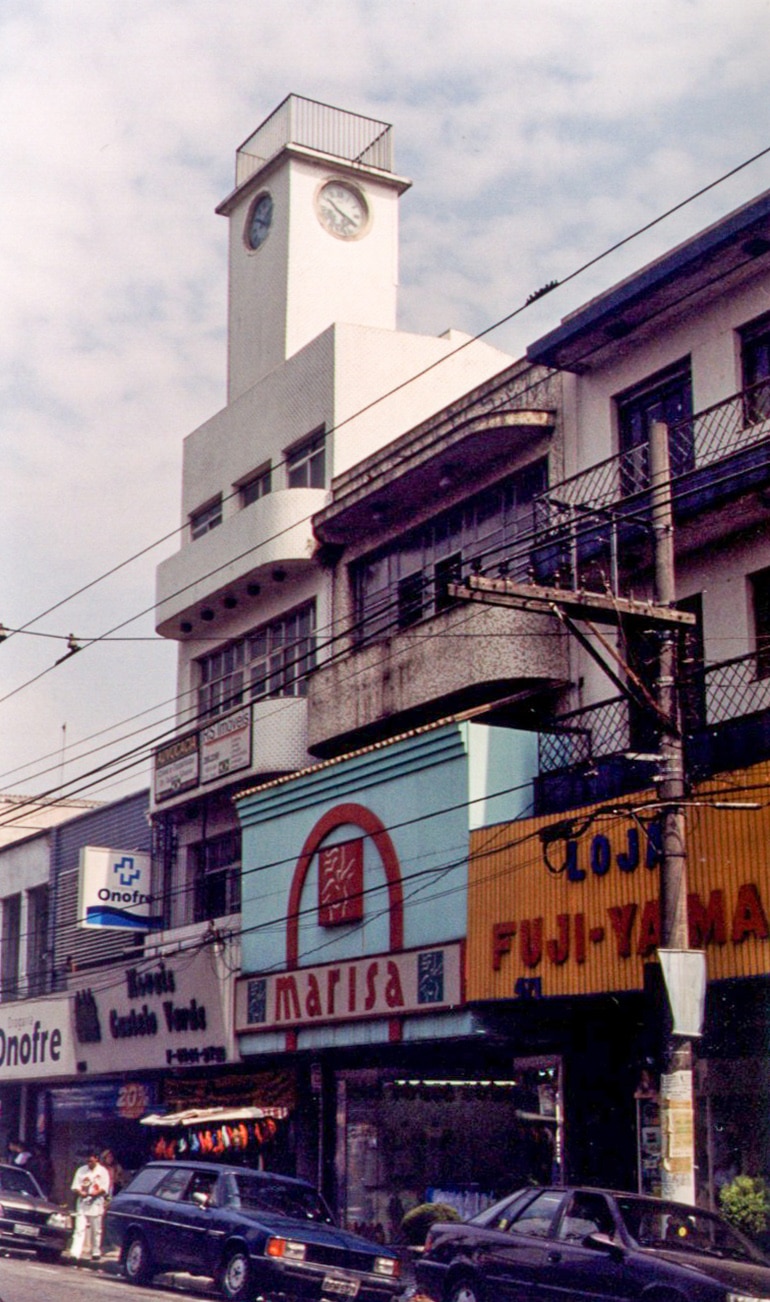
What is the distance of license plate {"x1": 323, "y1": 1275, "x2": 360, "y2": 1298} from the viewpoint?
18547mm

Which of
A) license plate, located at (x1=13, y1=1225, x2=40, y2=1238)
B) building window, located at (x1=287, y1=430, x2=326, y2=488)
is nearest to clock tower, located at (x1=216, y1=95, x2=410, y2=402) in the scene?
building window, located at (x1=287, y1=430, x2=326, y2=488)

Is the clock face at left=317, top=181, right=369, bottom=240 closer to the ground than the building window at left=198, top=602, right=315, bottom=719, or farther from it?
farther from it

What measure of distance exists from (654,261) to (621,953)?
357 inches

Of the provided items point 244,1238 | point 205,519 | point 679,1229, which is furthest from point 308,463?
point 679,1229

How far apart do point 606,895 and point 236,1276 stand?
6.04 metres

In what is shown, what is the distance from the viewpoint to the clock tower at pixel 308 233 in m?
34.1

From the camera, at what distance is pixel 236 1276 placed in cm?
1897

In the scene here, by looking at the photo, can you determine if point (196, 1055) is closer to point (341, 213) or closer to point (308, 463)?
point (308, 463)

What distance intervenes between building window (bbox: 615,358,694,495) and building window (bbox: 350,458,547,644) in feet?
5.72

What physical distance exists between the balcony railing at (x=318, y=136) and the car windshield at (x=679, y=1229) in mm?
24447

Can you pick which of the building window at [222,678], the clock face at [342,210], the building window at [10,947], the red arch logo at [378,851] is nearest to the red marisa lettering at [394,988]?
the red arch logo at [378,851]

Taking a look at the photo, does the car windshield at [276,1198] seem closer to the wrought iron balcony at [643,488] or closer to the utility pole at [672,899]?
the utility pole at [672,899]

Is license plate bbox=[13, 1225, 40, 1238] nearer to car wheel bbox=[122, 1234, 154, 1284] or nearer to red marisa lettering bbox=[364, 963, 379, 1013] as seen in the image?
car wheel bbox=[122, 1234, 154, 1284]

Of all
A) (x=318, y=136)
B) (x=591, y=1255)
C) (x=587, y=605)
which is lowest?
(x=591, y=1255)
